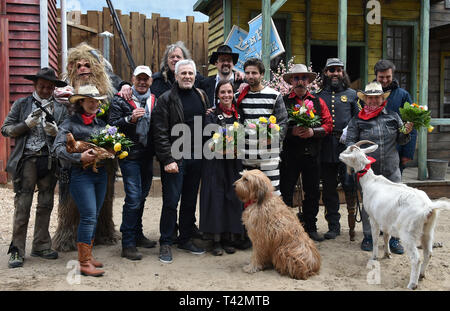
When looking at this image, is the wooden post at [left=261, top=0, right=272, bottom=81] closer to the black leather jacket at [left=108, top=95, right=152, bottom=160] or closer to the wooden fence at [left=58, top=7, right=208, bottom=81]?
the black leather jacket at [left=108, top=95, right=152, bottom=160]

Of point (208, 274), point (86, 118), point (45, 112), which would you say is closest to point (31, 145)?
point (45, 112)

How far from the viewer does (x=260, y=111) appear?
4.87 metres

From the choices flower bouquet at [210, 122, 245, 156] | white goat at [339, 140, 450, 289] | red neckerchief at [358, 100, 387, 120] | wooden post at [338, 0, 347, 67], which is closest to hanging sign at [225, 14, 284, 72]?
wooden post at [338, 0, 347, 67]

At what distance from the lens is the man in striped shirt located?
4750 mm

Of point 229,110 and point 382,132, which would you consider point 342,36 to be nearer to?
point 382,132

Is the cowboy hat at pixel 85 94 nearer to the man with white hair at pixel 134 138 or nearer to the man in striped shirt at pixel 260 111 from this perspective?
the man with white hair at pixel 134 138

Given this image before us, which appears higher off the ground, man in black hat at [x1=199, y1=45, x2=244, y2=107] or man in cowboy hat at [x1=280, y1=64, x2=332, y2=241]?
man in black hat at [x1=199, y1=45, x2=244, y2=107]

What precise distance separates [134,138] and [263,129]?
1.47 metres

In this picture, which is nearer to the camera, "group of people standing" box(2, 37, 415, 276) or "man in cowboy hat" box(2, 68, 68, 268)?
"group of people standing" box(2, 37, 415, 276)

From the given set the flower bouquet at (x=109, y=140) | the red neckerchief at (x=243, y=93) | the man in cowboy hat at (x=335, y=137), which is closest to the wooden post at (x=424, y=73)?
the man in cowboy hat at (x=335, y=137)

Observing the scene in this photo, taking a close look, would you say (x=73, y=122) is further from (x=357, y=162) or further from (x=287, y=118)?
(x=357, y=162)

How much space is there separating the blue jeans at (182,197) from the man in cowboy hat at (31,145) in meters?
1.32

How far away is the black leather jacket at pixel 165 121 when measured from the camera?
450 cm

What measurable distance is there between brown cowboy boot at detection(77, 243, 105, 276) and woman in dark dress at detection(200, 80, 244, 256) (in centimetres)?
133
